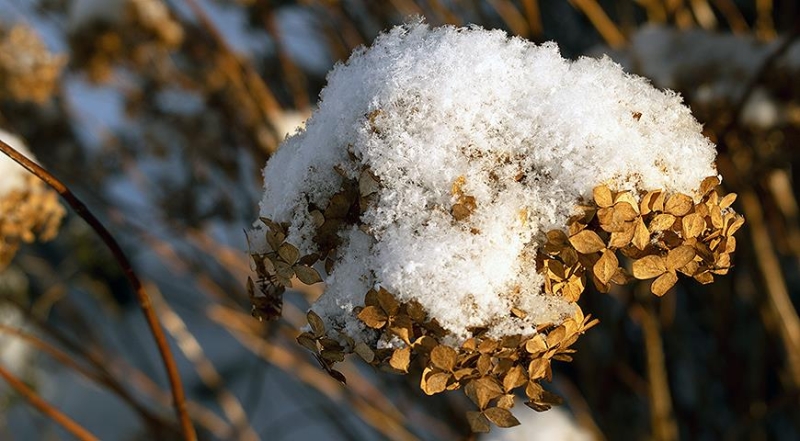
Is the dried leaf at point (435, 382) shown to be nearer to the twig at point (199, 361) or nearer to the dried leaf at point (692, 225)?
the dried leaf at point (692, 225)

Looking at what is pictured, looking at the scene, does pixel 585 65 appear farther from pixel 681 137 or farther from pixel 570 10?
pixel 570 10

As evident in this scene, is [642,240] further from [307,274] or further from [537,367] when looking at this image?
[307,274]

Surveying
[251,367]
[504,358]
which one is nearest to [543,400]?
[504,358]

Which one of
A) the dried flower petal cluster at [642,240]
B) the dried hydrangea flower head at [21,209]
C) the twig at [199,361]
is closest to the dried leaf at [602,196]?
the dried flower petal cluster at [642,240]

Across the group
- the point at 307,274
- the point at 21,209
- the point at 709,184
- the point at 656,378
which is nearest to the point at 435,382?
the point at 307,274

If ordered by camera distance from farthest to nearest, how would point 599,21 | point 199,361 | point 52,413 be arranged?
point 199,361 → point 599,21 → point 52,413

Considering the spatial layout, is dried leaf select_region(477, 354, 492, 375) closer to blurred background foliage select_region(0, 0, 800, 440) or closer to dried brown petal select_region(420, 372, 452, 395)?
dried brown petal select_region(420, 372, 452, 395)
